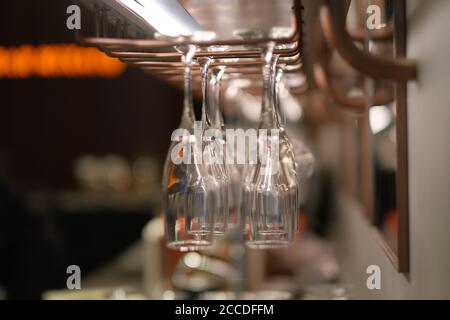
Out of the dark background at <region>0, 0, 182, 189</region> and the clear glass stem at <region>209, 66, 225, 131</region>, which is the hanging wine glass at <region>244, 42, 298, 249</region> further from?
the dark background at <region>0, 0, 182, 189</region>

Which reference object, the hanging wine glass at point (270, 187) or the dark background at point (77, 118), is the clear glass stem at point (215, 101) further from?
the dark background at point (77, 118)

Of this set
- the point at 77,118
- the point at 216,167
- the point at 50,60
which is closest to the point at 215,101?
the point at 216,167

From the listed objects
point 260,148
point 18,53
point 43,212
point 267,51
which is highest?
point 18,53

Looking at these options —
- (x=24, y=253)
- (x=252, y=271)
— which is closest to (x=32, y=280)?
(x=24, y=253)

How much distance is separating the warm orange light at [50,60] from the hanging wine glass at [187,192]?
633 centimetres

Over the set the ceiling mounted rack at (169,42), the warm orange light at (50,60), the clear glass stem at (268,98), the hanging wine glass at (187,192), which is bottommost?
the hanging wine glass at (187,192)

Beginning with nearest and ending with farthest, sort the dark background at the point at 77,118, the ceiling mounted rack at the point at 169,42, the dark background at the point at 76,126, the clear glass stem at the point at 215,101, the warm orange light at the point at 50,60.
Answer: the ceiling mounted rack at the point at 169,42 → the clear glass stem at the point at 215,101 → the warm orange light at the point at 50,60 → the dark background at the point at 76,126 → the dark background at the point at 77,118

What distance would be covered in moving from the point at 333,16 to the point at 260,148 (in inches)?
11.9

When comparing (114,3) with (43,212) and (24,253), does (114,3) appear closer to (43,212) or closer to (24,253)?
(24,253)

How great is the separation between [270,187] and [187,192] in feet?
0.38

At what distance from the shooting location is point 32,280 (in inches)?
122

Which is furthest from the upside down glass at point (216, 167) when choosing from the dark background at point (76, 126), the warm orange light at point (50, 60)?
the dark background at point (76, 126)

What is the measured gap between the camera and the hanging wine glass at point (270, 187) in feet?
3.29

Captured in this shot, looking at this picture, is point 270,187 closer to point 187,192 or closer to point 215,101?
point 187,192
